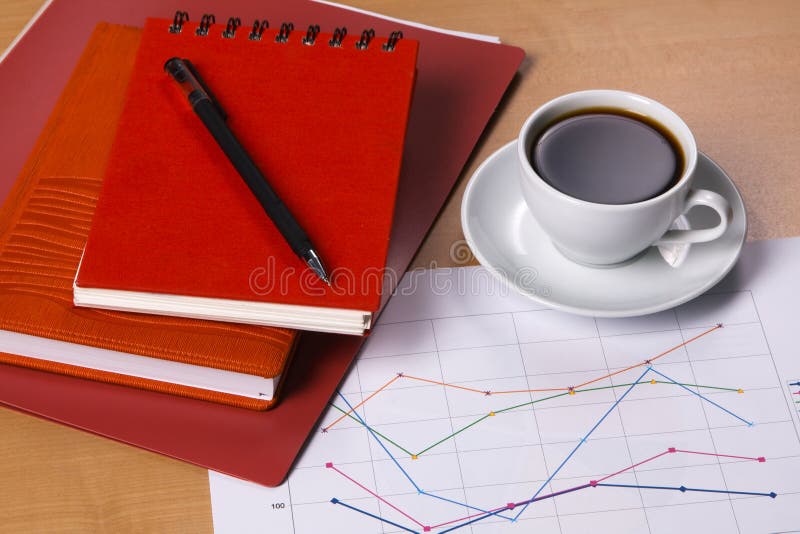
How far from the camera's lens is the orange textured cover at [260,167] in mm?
627

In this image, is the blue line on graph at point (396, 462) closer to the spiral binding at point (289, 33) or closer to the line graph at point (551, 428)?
the line graph at point (551, 428)

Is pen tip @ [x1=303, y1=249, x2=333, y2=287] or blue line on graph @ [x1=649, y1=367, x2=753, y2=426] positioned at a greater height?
pen tip @ [x1=303, y1=249, x2=333, y2=287]

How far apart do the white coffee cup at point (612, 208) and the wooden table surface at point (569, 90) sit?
123 millimetres

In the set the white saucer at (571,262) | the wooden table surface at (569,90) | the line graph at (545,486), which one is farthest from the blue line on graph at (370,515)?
the white saucer at (571,262)

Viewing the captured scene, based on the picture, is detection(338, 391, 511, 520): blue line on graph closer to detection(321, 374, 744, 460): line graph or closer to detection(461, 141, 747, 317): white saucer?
detection(321, 374, 744, 460): line graph

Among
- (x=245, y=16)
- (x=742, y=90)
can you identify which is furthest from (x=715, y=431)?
(x=245, y=16)

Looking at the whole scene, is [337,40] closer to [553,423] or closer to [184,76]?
[184,76]

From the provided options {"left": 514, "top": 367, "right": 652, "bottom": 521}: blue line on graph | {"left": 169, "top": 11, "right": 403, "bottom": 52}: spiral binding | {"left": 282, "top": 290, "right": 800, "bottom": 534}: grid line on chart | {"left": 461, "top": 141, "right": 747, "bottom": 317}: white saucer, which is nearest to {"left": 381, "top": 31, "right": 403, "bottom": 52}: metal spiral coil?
{"left": 169, "top": 11, "right": 403, "bottom": 52}: spiral binding

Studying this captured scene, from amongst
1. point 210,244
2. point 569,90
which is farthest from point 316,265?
point 569,90

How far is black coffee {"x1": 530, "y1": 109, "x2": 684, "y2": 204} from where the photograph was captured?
0.64 m

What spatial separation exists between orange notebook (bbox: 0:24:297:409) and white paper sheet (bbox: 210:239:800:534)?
80 mm

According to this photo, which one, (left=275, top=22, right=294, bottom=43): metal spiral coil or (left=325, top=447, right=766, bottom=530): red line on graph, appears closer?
(left=325, top=447, right=766, bottom=530): red line on graph

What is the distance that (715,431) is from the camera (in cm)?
63

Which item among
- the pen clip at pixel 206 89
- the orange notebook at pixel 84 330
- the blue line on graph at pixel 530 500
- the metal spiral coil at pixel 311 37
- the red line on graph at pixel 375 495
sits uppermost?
the metal spiral coil at pixel 311 37
